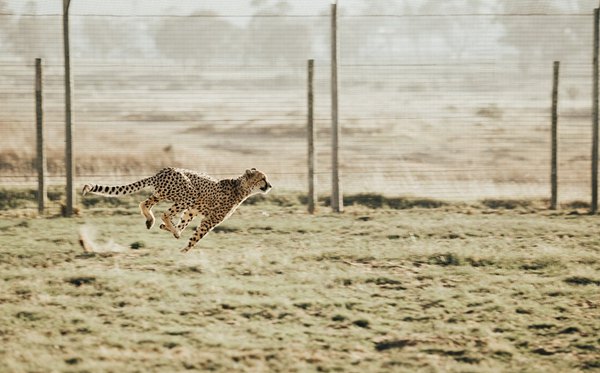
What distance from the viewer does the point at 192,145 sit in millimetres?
19328

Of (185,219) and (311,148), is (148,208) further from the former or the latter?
(311,148)

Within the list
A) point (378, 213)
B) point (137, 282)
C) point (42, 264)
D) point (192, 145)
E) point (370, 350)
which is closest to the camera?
point (370, 350)

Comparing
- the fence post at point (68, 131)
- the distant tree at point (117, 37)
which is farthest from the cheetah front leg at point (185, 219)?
the distant tree at point (117, 37)

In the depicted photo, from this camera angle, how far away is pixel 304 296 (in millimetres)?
6086

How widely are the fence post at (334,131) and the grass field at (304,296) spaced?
28.8 inches

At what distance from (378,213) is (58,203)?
352 cm

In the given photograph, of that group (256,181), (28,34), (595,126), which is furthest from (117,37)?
(256,181)

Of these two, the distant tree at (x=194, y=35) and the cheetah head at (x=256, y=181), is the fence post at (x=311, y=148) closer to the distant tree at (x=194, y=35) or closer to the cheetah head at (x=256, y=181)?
the distant tree at (x=194, y=35)

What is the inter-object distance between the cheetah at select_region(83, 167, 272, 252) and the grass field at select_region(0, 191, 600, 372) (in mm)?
351

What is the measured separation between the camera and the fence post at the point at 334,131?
32.9 ft

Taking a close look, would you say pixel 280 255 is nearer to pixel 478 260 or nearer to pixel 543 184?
pixel 478 260

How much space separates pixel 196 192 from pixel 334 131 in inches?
131

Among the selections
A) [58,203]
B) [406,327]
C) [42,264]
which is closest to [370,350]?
[406,327]

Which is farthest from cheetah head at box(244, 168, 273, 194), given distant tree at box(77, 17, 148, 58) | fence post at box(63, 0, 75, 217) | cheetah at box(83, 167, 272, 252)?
distant tree at box(77, 17, 148, 58)
